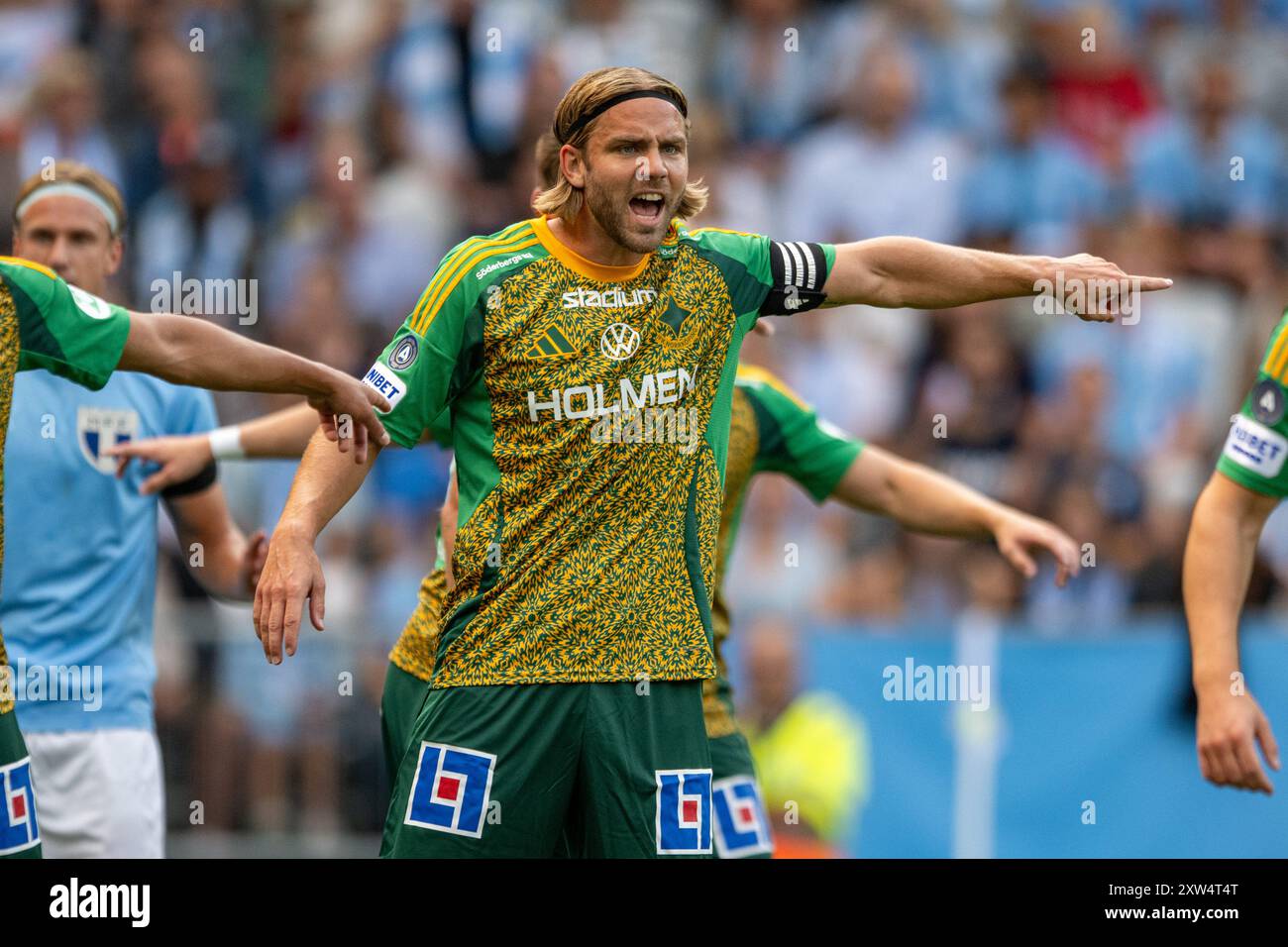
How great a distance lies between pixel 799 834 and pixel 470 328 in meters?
5.20

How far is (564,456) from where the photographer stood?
5.71m

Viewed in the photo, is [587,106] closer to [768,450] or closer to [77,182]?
[768,450]

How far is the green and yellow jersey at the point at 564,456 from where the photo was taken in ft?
18.6

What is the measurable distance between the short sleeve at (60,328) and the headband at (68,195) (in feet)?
7.48

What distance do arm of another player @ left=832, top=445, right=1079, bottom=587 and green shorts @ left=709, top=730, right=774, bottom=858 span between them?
116cm

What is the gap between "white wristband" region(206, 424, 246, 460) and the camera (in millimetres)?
7574

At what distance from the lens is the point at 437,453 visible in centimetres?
1313

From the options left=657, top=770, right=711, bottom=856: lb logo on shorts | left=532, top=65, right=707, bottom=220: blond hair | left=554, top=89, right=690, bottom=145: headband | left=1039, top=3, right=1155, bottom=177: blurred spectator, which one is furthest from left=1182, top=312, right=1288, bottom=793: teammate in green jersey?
left=1039, top=3, right=1155, bottom=177: blurred spectator

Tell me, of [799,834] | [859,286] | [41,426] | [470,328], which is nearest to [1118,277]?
[859,286]

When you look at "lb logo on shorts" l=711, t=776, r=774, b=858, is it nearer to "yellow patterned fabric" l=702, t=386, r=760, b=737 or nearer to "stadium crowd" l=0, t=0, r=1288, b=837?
"yellow patterned fabric" l=702, t=386, r=760, b=737

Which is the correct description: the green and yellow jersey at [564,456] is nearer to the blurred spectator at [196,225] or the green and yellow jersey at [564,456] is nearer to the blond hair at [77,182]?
the blond hair at [77,182]

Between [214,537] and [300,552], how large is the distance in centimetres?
268

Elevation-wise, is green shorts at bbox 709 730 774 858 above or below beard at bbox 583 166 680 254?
below

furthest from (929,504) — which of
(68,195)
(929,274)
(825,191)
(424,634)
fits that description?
(825,191)
